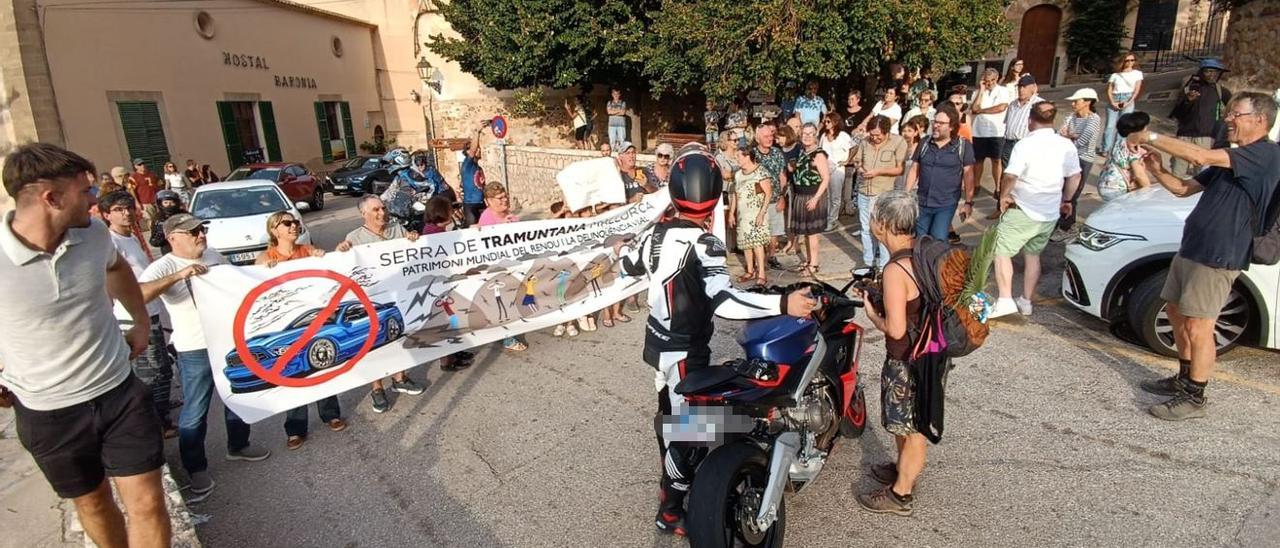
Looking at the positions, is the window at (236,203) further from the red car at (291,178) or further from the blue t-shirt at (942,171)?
the blue t-shirt at (942,171)

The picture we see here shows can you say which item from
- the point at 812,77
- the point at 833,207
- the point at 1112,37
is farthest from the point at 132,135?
the point at 1112,37

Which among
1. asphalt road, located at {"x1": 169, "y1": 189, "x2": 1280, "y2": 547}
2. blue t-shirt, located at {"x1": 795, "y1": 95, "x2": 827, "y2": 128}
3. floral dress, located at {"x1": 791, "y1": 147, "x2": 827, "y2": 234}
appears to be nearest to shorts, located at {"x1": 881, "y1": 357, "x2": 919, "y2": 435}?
asphalt road, located at {"x1": 169, "y1": 189, "x2": 1280, "y2": 547}

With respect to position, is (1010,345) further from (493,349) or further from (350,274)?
(350,274)

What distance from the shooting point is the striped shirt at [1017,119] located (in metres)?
9.14

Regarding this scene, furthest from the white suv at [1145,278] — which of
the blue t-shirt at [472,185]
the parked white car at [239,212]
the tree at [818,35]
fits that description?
the parked white car at [239,212]

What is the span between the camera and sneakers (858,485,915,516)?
346cm

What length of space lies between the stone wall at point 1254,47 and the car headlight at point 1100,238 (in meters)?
12.2

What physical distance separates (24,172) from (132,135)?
70.7ft

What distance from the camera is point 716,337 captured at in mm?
6047

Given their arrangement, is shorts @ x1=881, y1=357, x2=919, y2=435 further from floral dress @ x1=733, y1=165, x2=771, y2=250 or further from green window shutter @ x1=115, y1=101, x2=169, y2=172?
green window shutter @ x1=115, y1=101, x2=169, y2=172

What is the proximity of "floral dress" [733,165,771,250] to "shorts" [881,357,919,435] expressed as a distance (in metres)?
4.08

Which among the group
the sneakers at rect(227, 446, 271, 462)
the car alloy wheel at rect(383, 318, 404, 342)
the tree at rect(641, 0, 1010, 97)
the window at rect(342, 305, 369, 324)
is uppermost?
the tree at rect(641, 0, 1010, 97)

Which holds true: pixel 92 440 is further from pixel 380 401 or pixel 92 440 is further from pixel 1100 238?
pixel 1100 238

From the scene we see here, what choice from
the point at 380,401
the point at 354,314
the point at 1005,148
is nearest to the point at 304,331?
the point at 354,314
